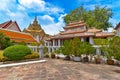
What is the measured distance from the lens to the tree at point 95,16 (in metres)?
38.3

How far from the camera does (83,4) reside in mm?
41594

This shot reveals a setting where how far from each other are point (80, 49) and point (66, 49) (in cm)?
165

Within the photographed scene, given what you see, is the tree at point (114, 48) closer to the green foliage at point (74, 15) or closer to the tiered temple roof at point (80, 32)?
the tiered temple roof at point (80, 32)

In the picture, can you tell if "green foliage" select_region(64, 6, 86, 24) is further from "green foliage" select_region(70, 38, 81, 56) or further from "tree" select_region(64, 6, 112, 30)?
"green foliage" select_region(70, 38, 81, 56)

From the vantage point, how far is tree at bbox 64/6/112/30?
38312 mm

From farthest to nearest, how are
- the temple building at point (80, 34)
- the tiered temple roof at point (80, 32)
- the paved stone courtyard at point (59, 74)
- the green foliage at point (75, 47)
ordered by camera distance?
the tiered temple roof at point (80, 32), the temple building at point (80, 34), the green foliage at point (75, 47), the paved stone courtyard at point (59, 74)

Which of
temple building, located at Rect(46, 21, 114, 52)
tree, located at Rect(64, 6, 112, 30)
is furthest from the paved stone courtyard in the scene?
tree, located at Rect(64, 6, 112, 30)

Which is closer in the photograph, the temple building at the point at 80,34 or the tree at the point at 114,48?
the tree at the point at 114,48

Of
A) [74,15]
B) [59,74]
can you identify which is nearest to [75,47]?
[59,74]

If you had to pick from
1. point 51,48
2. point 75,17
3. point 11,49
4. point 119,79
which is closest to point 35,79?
point 119,79

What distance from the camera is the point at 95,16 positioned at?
39.2m

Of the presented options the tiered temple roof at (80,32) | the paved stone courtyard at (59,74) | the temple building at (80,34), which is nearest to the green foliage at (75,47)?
the paved stone courtyard at (59,74)

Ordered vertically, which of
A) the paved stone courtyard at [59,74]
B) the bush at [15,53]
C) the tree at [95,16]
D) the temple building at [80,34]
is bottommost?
the paved stone courtyard at [59,74]

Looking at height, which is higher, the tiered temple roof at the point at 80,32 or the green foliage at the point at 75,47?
the tiered temple roof at the point at 80,32
